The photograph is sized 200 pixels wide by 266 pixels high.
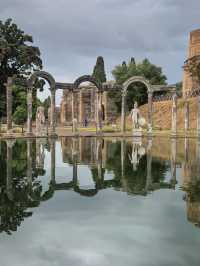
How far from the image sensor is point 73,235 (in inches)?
216

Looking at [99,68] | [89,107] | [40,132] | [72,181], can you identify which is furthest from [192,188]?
[99,68]

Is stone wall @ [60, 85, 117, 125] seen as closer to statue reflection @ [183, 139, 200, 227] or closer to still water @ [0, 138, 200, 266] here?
statue reflection @ [183, 139, 200, 227]

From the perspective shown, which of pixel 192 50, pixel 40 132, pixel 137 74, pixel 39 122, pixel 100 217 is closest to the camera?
pixel 100 217

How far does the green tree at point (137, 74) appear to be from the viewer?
65500 millimetres

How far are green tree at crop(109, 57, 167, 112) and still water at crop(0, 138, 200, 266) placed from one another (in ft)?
178

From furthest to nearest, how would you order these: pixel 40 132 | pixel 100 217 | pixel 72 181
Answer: pixel 40 132
pixel 72 181
pixel 100 217

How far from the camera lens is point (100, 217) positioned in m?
6.49

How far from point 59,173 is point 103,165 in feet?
7.47

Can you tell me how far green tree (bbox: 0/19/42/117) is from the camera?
41.2m

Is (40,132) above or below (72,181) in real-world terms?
above

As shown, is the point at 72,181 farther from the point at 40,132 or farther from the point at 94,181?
the point at 40,132

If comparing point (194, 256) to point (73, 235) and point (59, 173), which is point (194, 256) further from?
point (59, 173)

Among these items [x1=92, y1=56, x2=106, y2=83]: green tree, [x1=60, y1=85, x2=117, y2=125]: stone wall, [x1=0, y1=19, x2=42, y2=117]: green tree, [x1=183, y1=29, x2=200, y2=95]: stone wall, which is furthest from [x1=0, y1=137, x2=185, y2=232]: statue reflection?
[x1=92, y1=56, x2=106, y2=83]: green tree

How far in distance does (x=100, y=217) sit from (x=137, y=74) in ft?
207
